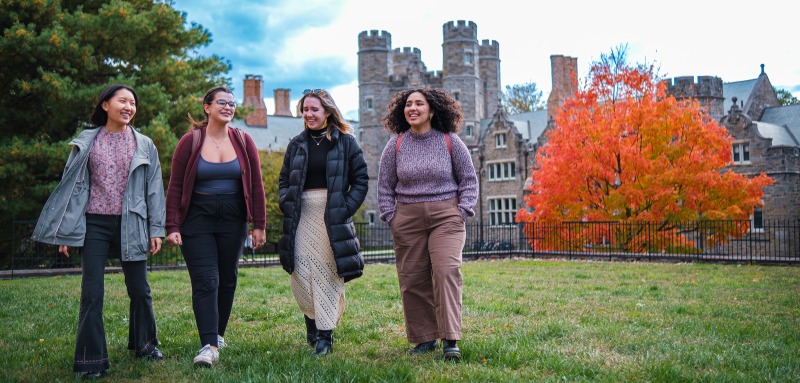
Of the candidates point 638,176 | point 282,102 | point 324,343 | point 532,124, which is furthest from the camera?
point 282,102

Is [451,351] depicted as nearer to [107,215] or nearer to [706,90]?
[107,215]

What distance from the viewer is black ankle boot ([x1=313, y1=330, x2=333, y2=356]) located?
5.13 m

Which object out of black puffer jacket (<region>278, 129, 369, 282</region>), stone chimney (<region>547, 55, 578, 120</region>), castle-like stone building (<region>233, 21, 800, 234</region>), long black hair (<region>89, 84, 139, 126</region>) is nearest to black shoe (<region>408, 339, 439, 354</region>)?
black puffer jacket (<region>278, 129, 369, 282</region>)

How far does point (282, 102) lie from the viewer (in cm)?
6769

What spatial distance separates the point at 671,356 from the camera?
488cm

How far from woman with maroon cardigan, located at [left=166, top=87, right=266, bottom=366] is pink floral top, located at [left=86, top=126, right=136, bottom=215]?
0.38 m

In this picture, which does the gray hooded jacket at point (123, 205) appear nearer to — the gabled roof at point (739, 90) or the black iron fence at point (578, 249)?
the black iron fence at point (578, 249)

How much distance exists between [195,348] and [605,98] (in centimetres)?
2186

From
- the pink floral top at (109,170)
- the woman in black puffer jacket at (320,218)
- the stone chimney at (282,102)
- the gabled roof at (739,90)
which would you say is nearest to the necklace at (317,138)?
the woman in black puffer jacket at (320,218)

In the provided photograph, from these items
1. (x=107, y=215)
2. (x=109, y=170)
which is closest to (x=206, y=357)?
(x=107, y=215)

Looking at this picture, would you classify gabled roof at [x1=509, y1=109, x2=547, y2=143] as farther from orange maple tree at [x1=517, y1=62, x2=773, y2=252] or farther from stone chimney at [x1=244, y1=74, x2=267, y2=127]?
stone chimney at [x1=244, y1=74, x2=267, y2=127]

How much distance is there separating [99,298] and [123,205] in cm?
64

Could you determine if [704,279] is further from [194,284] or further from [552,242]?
[552,242]

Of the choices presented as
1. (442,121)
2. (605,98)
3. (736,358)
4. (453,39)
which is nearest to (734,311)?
(736,358)
